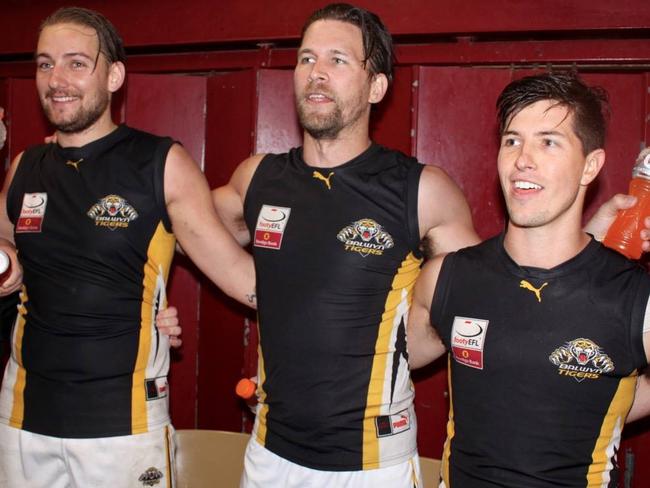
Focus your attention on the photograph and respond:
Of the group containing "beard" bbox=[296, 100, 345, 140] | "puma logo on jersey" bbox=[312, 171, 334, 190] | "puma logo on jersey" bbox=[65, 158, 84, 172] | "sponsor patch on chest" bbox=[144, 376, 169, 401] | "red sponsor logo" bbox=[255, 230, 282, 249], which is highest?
"beard" bbox=[296, 100, 345, 140]

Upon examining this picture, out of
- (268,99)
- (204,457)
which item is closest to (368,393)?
(204,457)

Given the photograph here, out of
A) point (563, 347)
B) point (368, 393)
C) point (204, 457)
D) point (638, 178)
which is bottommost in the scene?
point (204, 457)

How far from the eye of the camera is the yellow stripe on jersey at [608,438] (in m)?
1.81

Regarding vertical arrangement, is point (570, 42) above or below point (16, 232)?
above

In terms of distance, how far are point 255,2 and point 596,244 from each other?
1.94m

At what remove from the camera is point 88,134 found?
251 cm

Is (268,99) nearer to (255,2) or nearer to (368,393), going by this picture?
(255,2)

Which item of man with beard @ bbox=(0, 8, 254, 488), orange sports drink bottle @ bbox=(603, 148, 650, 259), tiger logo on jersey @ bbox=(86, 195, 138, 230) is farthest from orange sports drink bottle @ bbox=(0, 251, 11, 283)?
orange sports drink bottle @ bbox=(603, 148, 650, 259)

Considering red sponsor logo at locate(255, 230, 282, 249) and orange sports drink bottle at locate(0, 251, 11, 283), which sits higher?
red sponsor logo at locate(255, 230, 282, 249)

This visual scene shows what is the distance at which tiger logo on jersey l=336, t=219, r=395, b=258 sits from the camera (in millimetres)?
2221

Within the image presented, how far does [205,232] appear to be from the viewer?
7.89 feet

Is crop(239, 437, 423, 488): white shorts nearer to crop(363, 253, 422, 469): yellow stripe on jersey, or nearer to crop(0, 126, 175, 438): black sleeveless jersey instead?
crop(363, 253, 422, 469): yellow stripe on jersey

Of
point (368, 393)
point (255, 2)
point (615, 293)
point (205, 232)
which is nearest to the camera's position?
point (615, 293)

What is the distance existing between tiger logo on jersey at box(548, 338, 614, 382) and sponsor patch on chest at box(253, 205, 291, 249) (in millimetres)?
897
